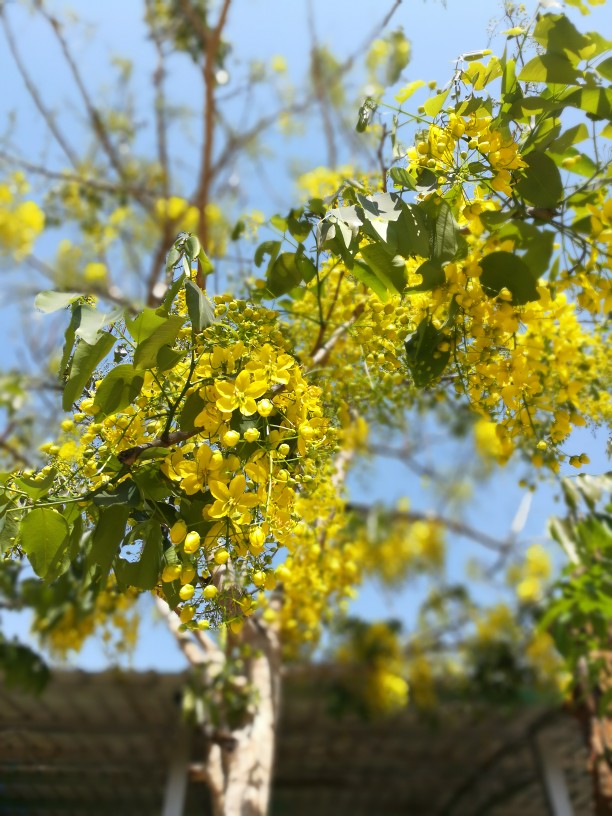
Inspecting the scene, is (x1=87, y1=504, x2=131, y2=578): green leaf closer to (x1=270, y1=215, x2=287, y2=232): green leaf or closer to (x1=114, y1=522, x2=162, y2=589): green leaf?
(x1=114, y1=522, x2=162, y2=589): green leaf

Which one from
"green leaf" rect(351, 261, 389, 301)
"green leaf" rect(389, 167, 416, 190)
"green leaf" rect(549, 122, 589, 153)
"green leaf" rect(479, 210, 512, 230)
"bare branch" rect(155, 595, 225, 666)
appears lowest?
"green leaf" rect(479, 210, 512, 230)

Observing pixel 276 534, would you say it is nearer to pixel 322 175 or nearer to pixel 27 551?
pixel 27 551

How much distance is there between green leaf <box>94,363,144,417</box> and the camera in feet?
3.08

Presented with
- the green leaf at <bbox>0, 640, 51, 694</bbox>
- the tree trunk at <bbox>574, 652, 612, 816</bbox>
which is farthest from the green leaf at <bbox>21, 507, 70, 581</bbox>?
the green leaf at <bbox>0, 640, 51, 694</bbox>

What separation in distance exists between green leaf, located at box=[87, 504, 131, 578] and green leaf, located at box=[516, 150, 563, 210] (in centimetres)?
69

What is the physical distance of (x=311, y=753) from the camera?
5660mm

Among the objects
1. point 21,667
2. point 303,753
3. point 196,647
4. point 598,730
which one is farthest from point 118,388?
point 303,753

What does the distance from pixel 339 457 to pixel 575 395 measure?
3.74ft

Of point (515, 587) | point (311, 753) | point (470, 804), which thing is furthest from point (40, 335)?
point (470, 804)

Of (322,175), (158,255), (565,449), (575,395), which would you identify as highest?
(158,255)

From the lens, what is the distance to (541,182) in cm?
102

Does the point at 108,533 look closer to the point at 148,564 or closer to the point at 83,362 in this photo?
the point at 148,564

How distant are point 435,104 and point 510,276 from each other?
296mm

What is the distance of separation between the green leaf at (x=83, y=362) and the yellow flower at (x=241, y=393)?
5.8 inches
